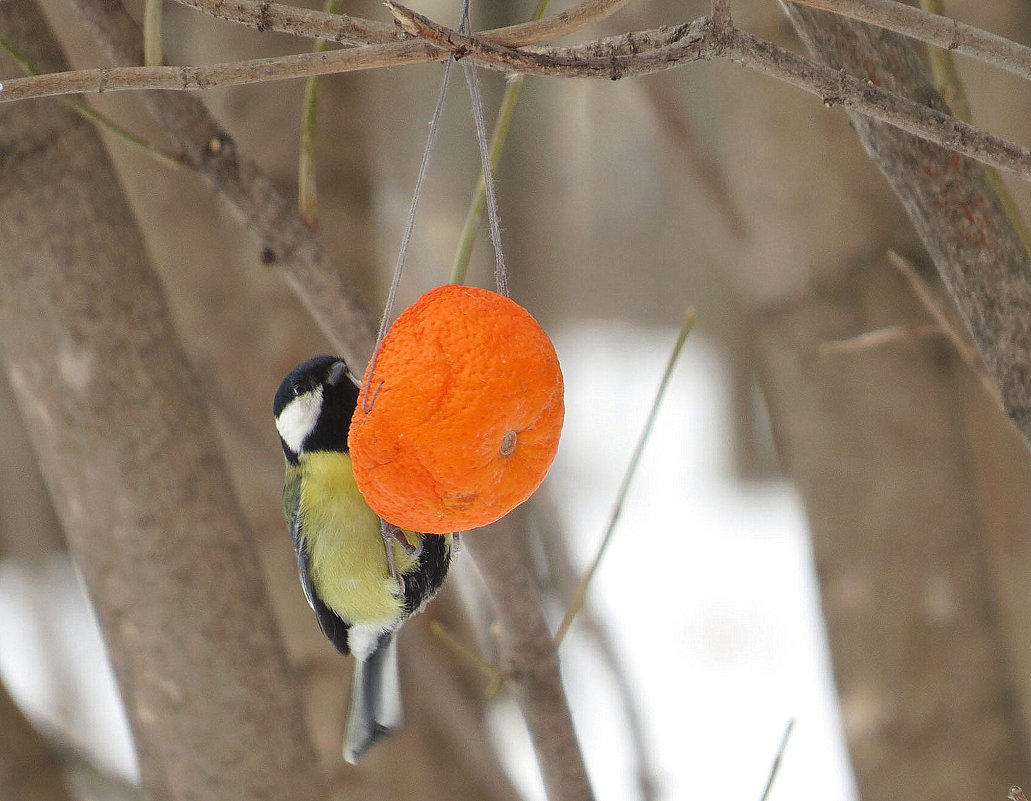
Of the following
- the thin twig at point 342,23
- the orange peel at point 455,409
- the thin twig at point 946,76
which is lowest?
the orange peel at point 455,409

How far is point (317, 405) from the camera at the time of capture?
863mm

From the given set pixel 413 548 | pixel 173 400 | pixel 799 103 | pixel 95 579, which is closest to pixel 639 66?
pixel 413 548

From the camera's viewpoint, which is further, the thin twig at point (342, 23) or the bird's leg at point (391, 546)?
the bird's leg at point (391, 546)

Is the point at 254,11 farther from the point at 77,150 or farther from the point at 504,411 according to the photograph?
the point at 77,150

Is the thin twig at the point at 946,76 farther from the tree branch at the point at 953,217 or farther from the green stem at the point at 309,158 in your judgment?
the green stem at the point at 309,158

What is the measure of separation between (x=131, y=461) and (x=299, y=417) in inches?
13.4

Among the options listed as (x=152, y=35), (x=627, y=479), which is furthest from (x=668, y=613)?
(x=152, y=35)

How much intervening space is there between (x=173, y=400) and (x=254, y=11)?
66 cm

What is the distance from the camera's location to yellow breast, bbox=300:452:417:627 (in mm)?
928

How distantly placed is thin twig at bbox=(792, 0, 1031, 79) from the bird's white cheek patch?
490 mm

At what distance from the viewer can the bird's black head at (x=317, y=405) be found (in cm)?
82

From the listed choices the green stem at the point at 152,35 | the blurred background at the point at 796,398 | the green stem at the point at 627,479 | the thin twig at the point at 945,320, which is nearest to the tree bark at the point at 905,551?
the blurred background at the point at 796,398

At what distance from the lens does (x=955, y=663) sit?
160cm

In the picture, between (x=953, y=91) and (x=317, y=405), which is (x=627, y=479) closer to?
(x=317, y=405)
